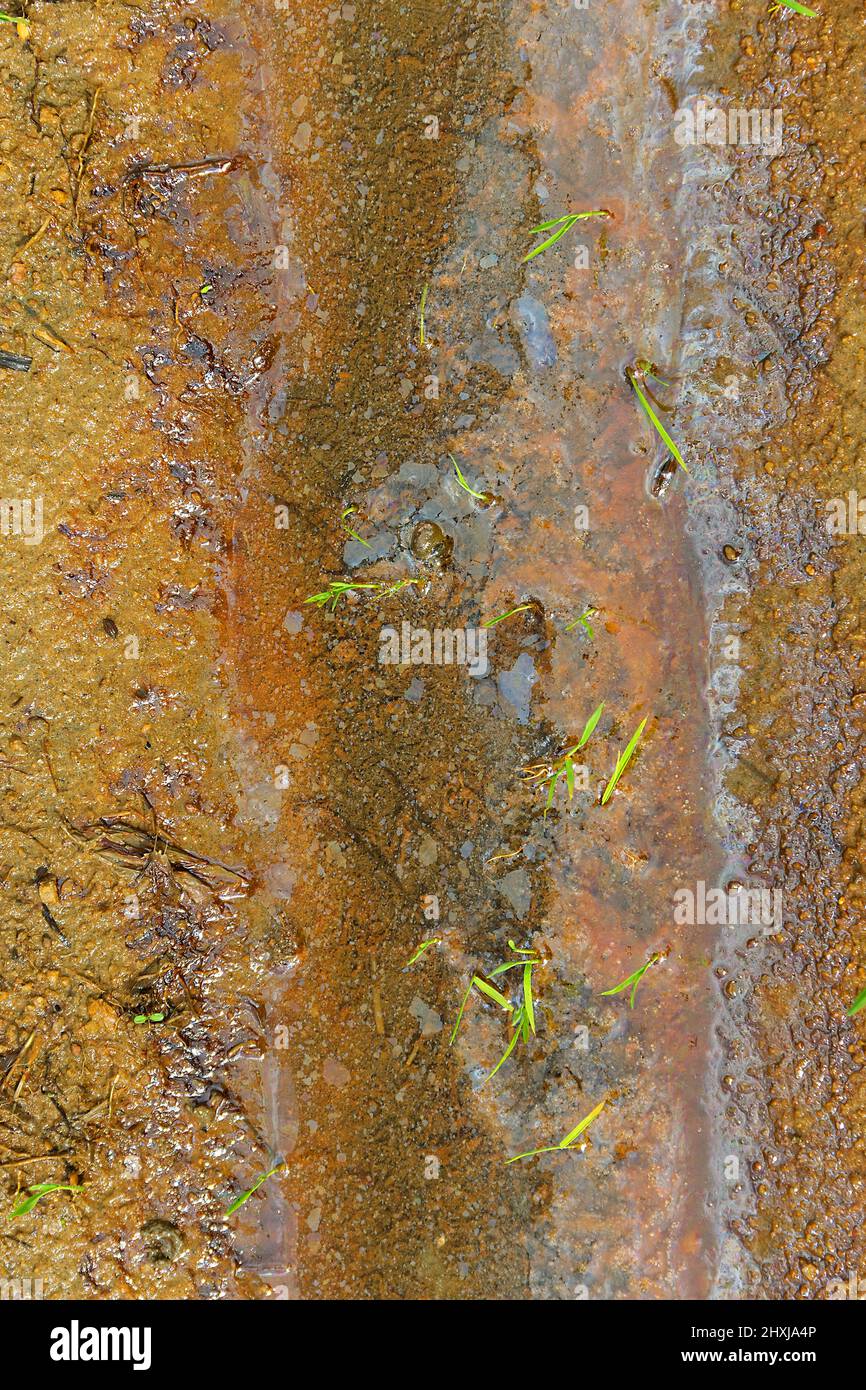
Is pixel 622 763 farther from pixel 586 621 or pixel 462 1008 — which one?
pixel 462 1008

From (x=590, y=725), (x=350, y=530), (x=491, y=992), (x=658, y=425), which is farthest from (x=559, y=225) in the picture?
(x=491, y=992)

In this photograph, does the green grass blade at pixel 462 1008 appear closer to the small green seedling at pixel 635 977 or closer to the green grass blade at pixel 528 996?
the green grass blade at pixel 528 996

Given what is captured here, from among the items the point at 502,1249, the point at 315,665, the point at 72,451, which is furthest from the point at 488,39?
the point at 502,1249

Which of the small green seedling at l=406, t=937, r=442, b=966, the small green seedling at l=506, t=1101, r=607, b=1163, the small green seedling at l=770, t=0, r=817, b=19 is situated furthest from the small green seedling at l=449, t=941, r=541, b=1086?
the small green seedling at l=770, t=0, r=817, b=19

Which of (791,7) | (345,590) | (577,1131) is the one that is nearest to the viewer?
(791,7)

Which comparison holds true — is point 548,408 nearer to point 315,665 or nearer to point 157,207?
point 315,665

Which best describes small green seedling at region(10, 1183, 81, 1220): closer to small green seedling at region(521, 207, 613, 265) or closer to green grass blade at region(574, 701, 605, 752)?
green grass blade at region(574, 701, 605, 752)
